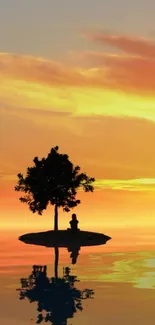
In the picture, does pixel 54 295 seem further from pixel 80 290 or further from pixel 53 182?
pixel 53 182

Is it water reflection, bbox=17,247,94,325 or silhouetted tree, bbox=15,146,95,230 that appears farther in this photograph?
silhouetted tree, bbox=15,146,95,230

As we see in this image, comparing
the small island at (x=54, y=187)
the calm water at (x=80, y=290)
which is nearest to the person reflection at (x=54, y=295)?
the calm water at (x=80, y=290)

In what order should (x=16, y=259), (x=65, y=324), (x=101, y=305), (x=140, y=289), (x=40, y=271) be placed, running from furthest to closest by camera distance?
(x=16, y=259)
(x=40, y=271)
(x=140, y=289)
(x=101, y=305)
(x=65, y=324)

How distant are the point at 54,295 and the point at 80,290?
187 centimetres

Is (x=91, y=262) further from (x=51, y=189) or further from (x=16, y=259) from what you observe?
(x=51, y=189)

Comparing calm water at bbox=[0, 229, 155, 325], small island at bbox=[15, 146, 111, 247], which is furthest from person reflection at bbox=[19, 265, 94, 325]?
small island at bbox=[15, 146, 111, 247]

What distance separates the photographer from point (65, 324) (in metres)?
25.2

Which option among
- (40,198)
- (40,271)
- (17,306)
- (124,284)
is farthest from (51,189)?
(17,306)

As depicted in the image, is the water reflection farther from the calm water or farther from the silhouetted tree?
the silhouetted tree

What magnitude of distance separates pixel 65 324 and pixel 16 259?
2675 centimetres

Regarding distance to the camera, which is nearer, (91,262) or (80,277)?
(80,277)

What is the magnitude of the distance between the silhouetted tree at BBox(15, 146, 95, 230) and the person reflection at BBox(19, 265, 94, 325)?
36832mm

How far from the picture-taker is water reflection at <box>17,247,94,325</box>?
2725cm

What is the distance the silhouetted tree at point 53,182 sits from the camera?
77.4 meters
